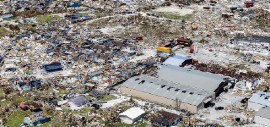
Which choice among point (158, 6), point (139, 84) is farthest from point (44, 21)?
point (139, 84)

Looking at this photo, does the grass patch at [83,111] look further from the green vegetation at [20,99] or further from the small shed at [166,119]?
the small shed at [166,119]

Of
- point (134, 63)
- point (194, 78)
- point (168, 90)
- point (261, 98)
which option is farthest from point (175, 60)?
point (261, 98)

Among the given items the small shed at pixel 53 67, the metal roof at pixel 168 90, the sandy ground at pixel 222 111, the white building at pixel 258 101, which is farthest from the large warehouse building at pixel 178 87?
the small shed at pixel 53 67

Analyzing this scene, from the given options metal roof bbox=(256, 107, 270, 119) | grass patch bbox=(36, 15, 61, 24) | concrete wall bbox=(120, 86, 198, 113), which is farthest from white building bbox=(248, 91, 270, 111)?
grass patch bbox=(36, 15, 61, 24)

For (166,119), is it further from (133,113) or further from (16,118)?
(16,118)

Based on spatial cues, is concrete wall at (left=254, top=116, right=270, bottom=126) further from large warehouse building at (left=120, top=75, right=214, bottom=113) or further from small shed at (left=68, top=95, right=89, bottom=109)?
small shed at (left=68, top=95, right=89, bottom=109)
